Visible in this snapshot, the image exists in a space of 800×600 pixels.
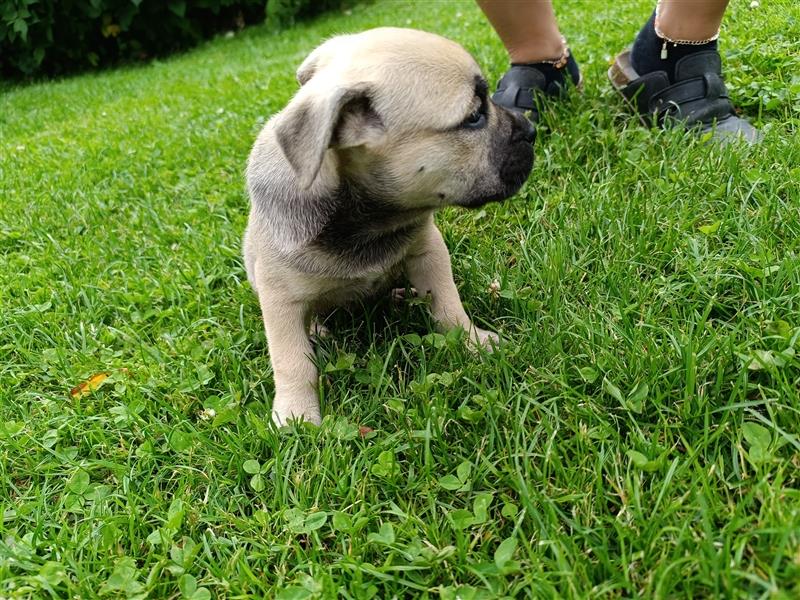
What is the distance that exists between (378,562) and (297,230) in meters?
1.21

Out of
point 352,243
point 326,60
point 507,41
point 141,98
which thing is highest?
point 326,60

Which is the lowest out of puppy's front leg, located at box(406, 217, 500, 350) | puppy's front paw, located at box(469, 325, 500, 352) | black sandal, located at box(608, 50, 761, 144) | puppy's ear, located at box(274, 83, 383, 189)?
puppy's front paw, located at box(469, 325, 500, 352)

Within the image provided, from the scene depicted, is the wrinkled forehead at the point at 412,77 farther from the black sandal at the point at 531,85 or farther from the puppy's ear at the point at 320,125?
the black sandal at the point at 531,85

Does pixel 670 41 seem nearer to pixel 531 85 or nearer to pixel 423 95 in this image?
pixel 531 85

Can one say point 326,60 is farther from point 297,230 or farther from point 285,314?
point 285,314

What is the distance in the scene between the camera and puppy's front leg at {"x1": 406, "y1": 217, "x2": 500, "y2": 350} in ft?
8.54

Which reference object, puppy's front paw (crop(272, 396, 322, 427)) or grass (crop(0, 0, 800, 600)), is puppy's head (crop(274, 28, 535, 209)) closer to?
grass (crop(0, 0, 800, 600))

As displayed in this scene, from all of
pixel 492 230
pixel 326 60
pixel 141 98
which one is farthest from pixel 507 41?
pixel 141 98

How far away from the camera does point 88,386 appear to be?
2699 millimetres

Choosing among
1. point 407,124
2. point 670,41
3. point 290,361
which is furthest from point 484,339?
point 670,41

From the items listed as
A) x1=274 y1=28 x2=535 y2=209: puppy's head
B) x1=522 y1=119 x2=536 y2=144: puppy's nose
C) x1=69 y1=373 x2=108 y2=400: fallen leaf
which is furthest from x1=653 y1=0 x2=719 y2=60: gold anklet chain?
x1=69 y1=373 x2=108 y2=400: fallen leaf

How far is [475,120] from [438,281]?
656mm

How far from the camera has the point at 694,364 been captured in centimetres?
189

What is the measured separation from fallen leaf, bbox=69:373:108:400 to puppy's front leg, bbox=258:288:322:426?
793 millimetres
